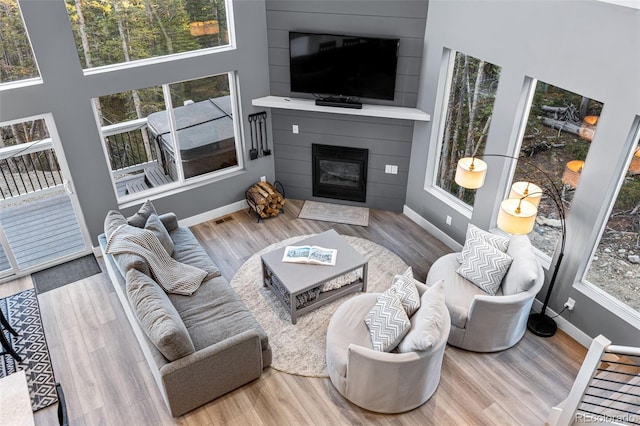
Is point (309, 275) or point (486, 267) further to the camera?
point (309, 275)

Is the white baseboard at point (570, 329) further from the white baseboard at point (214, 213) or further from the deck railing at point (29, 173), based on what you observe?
the deck railing at point (29, 173)

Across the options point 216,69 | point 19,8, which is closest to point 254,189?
point 216,69

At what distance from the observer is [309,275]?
5.14 metres

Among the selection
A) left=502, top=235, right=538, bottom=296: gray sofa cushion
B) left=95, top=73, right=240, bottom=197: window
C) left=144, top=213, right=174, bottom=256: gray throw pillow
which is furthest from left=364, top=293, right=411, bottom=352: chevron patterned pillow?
left=95, top=73, right=240, bottom=197: window

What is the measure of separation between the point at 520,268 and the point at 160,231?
12.2ft

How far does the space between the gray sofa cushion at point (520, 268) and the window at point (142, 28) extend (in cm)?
419

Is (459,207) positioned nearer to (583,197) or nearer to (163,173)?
(583,197)

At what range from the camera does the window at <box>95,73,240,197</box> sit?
19.5ft

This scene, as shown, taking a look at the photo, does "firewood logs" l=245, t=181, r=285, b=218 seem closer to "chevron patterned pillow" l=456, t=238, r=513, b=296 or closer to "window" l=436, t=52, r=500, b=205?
"window" l=436, t=52, r=500, b=205

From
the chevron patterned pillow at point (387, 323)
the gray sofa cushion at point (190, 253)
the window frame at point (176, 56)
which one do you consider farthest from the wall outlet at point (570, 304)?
the window frame at point (176, 56)

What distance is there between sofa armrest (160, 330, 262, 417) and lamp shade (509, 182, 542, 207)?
291 cm

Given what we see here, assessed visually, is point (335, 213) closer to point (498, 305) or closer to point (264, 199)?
point (264, 199)

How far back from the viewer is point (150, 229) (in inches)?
207

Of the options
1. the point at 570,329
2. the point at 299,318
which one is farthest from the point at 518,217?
the point at 299,318
